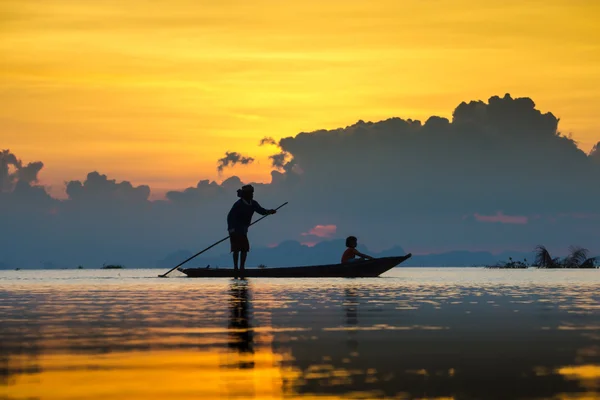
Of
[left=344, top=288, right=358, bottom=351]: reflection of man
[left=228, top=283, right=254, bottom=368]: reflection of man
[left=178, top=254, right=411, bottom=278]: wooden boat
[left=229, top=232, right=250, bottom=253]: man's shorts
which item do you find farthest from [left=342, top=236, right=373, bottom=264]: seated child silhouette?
[left=228, top=283, right=254, bottom=368]: reflection of man

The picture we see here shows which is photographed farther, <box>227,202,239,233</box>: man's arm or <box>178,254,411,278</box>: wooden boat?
<box>178,254,411,278</box>: wooden boat

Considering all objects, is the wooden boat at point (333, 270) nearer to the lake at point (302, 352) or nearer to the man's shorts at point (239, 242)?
the man's shorts at point (239, 242)

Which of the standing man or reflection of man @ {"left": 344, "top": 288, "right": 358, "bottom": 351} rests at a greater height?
the standing man

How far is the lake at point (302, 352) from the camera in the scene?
1020 cm

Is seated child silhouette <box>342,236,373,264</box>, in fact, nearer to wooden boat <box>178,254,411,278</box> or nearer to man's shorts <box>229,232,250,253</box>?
wooden boat <box>178,254,411,278</box>

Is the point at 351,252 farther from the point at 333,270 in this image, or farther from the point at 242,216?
the point at 242,216

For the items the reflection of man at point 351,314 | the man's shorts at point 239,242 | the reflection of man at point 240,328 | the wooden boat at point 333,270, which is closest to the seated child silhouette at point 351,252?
the wooden boat at point 333,270

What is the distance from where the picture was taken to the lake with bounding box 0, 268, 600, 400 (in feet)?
33.4

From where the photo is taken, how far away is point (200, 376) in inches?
440

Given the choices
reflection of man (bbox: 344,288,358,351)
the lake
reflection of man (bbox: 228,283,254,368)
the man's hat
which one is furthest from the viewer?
the man's hat

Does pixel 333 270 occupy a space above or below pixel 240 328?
above

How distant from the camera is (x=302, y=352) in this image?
44.2ft

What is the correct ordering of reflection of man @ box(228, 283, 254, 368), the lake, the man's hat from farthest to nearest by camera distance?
the man's hat
reflection of man @ box(228, 283, 254, 368)
the lake

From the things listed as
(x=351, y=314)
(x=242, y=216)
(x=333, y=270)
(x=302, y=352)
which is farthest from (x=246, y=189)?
(x=302, y=352)
